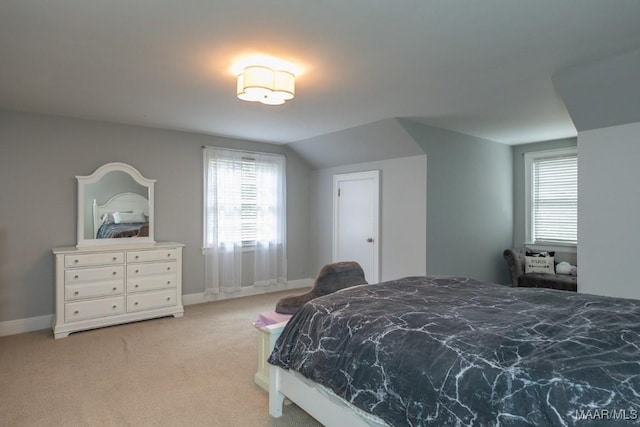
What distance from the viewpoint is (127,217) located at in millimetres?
4566

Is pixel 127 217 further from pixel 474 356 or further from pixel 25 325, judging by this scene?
pixel 474 356

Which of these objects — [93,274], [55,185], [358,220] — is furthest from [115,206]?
[358,220]

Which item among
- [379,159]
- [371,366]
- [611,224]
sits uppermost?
[379,159]

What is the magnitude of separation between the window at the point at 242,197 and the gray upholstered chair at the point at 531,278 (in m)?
3.52

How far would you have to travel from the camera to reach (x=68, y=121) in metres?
4.23

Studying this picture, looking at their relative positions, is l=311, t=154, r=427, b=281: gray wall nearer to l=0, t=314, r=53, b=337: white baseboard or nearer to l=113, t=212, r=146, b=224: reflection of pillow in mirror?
l=113, t=212, r=146, b=224: reflection of pillow in mirror

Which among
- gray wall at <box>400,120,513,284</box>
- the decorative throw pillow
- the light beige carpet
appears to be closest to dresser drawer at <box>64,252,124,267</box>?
the light beige carpet

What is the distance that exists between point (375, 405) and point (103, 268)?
3603 millimetres

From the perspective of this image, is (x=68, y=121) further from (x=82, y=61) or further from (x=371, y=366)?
(x=371, y=366)

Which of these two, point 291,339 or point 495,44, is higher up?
point 495,44

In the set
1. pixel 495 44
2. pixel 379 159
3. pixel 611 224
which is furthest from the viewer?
pixel 379 159

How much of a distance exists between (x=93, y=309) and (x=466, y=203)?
4890mm

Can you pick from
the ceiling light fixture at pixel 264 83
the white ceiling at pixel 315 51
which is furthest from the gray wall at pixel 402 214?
the ceiling light fixture at pixel 264 83

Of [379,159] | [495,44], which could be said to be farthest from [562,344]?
[379,159]
